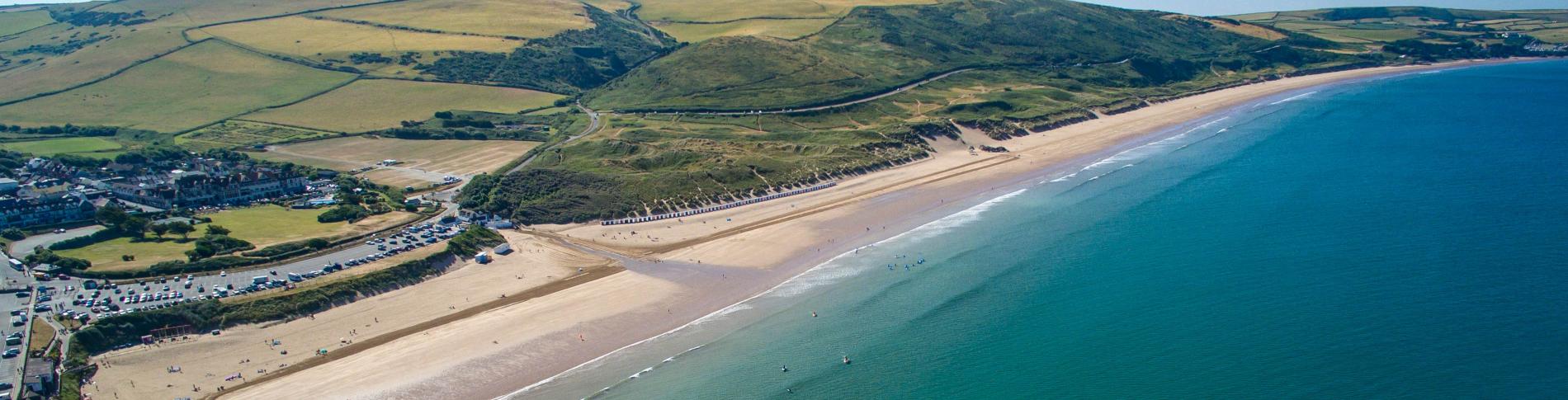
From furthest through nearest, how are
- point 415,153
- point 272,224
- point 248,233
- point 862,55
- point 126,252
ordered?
point 862,55 < point 415,153 < point 272,224 < point 248,233 < point 126,252

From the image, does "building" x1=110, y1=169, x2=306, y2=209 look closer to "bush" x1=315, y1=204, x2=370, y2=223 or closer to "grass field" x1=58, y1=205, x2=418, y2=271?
"grass field" x1=58, y1=205, x2=418, y2=271

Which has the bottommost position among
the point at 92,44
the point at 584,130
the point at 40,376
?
the point at 40,376

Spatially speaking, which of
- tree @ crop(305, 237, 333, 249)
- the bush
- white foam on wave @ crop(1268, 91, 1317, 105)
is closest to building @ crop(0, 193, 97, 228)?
the bush

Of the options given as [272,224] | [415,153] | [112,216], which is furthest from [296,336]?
[415,153]

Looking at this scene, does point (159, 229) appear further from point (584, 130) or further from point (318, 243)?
point (584, 130)

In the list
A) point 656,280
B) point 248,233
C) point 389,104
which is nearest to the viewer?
point 656,280

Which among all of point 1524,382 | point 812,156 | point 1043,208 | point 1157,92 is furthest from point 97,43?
point 1524,382
